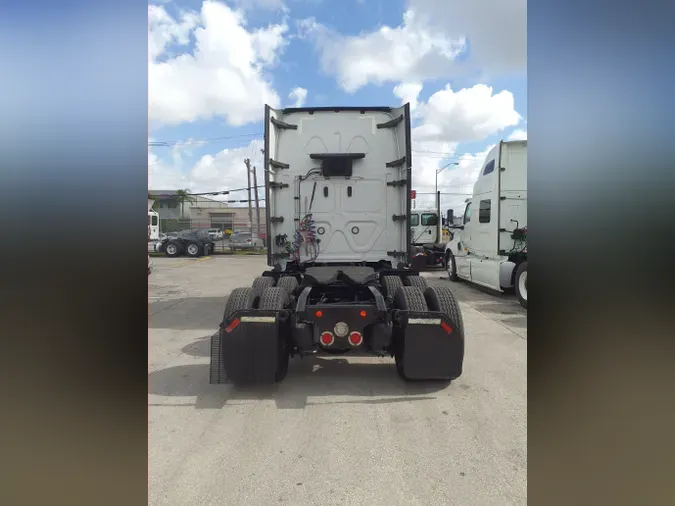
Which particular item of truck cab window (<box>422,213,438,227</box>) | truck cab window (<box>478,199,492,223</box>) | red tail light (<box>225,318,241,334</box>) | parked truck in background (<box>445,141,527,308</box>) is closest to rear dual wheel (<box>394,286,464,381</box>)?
red tail light (<box>225,318,241,334</box>)

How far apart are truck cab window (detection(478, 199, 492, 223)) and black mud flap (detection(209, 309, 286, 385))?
7650 millimetres

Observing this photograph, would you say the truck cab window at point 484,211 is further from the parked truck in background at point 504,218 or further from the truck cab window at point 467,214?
the truck cab window at point 467,214

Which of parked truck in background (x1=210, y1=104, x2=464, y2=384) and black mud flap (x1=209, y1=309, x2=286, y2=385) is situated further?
parked truck in background (x1=210, y1=104, x2=464, y2=384)

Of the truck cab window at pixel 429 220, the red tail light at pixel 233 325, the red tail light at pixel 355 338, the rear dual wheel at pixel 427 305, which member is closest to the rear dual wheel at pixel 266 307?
the red tail light at pixel 233 325

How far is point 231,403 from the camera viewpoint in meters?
3.81

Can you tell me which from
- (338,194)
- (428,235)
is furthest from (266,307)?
(428,235)

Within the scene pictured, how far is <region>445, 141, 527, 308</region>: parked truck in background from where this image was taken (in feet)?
30.6

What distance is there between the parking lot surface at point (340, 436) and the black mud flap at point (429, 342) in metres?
0.29

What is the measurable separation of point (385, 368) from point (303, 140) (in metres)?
3.74

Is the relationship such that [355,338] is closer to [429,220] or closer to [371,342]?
[371,342]

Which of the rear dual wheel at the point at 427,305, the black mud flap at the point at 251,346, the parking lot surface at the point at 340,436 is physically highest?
the rear dual wheel at the point at 427,305

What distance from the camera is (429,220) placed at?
16547 mm

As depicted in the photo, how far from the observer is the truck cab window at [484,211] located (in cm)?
1010

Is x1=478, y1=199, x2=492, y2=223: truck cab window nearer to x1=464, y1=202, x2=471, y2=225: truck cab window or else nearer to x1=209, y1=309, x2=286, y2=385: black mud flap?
x1=464, y1=202, x2=471, y2=225: truck cab window
